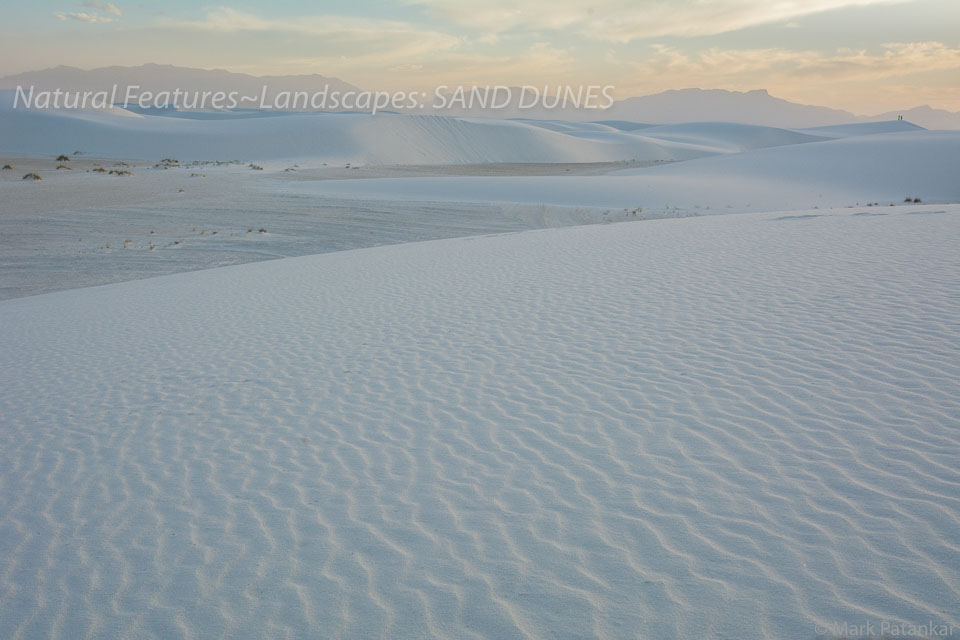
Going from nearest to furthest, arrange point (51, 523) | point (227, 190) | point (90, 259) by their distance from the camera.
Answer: point (51, 523)
point (90, 259)
point (227, 190)

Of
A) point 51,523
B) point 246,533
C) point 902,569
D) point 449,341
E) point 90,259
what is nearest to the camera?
point 902,569

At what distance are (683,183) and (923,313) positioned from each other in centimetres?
2460

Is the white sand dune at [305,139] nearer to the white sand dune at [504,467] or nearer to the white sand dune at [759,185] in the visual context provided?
the white sand dune at [759,185]

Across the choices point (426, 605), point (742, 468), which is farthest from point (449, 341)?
point (426, 605)

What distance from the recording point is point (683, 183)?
31.2m

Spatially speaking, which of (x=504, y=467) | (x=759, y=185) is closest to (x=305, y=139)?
(x=759, y=185)

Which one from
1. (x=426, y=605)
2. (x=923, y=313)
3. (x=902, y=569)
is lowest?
(x=426, y=605)

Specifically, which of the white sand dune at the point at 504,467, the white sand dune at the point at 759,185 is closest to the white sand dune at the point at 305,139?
the white sand dune at the point at 759,185

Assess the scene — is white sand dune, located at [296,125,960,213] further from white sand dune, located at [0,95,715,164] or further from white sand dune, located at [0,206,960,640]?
white sand dune, located at [0,95,715,164]

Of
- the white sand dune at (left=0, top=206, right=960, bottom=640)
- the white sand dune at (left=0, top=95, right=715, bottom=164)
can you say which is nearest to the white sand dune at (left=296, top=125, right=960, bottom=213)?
the white sand dune at (left=0, top=206, right=960, bottom=640)

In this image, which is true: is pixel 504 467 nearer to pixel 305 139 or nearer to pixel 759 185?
pixel 759 185

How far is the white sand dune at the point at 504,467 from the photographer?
11.4 feet

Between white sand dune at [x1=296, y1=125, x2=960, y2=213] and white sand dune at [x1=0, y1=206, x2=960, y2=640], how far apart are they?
18474mm

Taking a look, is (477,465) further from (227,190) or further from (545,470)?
(227,190)
